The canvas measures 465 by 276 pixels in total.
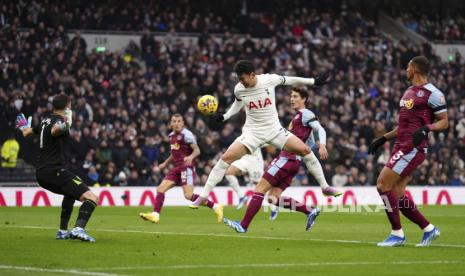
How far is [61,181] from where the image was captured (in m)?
14.1

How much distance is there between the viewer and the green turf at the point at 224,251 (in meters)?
10.7

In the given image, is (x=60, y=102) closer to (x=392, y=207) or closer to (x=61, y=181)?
(x=61, y=181)

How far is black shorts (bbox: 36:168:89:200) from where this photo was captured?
1413 centimetres

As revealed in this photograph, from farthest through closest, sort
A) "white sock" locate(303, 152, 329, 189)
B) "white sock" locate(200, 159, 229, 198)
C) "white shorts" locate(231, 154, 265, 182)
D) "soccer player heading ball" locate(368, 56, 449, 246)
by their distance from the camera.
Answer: "white shorts" locate(231, 154, 265, 182) < "white sock" locate(303, 152, 329, 189) < "white sock" locate(200, 159, 229, 198) < "soccer player heading ball" locate(368, 56, 449, 246)

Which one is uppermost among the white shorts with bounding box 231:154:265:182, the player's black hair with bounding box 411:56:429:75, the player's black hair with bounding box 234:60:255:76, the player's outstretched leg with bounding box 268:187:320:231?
the player's black hair with bounding box 411:56:429:75

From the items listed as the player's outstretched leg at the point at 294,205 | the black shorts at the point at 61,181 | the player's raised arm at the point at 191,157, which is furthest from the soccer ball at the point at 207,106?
the black shorts at the point at 61,181

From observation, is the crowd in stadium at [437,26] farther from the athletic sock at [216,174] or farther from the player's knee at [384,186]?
the player's knee at [384,186]

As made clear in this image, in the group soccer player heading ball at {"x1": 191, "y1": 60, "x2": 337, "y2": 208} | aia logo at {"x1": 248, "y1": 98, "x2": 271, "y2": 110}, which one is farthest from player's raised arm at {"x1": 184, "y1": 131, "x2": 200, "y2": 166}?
aia logo at {"x1": 248, "y1": 98, "x2": 271, "y2": 110}

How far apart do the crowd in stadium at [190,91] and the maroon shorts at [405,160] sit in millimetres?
18038

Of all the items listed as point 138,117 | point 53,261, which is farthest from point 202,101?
point 138,117

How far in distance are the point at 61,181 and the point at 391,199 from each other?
4755 millimetres

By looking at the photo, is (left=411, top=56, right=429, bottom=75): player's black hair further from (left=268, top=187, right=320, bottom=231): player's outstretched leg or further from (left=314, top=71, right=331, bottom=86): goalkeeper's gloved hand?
(left=268, top=187, right=320, bottom=231): player's outstretched leg

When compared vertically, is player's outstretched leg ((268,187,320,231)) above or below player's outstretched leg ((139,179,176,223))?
above

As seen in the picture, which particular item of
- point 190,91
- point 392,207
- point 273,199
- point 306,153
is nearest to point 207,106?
point 273,199
